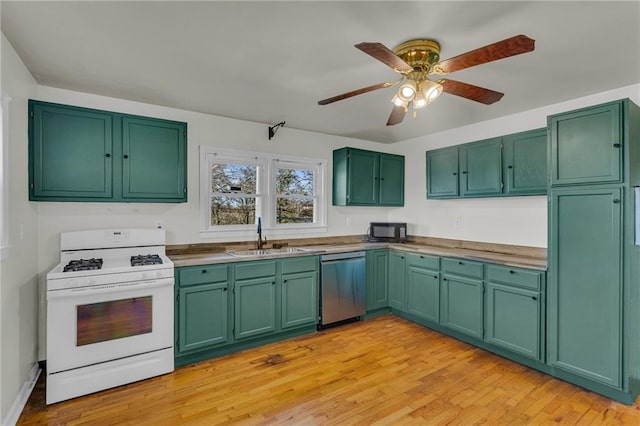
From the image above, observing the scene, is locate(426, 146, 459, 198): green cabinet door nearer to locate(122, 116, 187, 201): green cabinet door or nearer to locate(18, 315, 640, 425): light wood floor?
locate(18, 315, 640, 425): light wood floor

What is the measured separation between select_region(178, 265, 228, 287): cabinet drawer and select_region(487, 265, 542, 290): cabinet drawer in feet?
8.37

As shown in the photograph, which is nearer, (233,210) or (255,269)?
(255,269)

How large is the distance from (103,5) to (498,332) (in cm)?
385

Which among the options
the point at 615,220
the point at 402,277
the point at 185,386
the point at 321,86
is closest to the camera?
the point at 615,220

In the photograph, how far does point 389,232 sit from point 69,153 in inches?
144

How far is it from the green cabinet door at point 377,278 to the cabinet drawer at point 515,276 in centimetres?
133

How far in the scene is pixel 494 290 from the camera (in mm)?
3100

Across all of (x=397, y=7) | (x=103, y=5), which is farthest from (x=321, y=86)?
(x=103, y=5)

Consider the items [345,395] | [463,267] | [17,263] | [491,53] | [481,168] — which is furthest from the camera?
[481,168]

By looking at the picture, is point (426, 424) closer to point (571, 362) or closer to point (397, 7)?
point (571, 362)

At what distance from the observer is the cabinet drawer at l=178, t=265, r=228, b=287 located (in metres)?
2.88

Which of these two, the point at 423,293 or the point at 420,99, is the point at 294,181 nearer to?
the point at 423,293

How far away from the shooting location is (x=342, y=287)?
381 centimetres

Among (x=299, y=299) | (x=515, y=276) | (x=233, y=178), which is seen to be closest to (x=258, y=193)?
(x=233, y=178)
